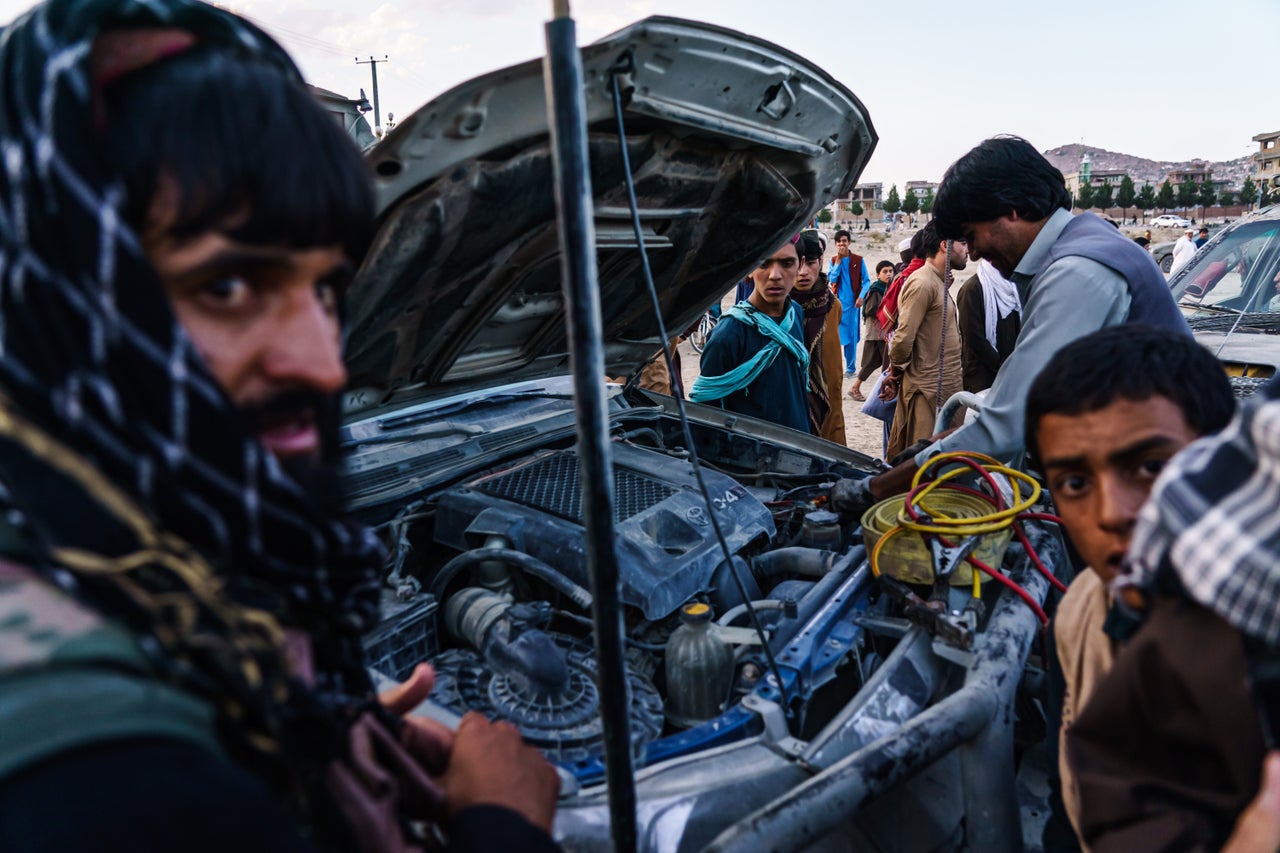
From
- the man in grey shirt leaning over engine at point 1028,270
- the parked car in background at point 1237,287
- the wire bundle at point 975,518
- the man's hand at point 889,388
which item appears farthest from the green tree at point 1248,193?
the wire bundle at point 975,518

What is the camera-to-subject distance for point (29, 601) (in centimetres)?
59

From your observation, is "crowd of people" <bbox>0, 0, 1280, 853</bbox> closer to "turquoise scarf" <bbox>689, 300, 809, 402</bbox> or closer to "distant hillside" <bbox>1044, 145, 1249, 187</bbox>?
"turquoise scarf" <bbox>689, 300, 809, 402</bbox>

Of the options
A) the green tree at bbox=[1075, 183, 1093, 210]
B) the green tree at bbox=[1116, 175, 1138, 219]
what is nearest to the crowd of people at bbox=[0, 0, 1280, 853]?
the green tree at bbox=[1075, 183, 1093, 210]

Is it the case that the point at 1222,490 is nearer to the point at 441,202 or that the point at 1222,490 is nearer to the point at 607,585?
the point at 607,585

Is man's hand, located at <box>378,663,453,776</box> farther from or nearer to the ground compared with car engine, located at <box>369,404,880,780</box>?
farther from the ground

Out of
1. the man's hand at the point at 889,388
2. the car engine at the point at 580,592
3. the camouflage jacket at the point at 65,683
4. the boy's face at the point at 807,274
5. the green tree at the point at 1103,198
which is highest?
the green tree at the point at 1103,198

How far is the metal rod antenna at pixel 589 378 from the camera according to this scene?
38.2 inches

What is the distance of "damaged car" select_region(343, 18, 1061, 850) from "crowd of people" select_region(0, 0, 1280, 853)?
2.00 ft

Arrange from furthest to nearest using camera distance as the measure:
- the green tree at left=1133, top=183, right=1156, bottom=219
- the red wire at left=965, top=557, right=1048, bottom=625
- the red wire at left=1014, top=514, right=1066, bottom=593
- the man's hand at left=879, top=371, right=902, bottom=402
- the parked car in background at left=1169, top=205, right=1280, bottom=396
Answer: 1. the green tree at left=1133, top=183, right=1156, bottom=219
2. the man's hand at left=879, top=371, right=902, bottom=402
3. the parked car in background at left=1169, top=205, right=1280, bottom=396
4. the red wire at left=1014, top=514, right=1066, bottom=593
5. the red wire at left=965, top=557, right=1048, bottom=625

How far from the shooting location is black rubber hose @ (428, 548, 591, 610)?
7.10 feet

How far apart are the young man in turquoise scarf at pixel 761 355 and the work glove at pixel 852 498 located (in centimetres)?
120

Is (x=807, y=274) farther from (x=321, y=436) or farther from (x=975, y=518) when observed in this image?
(x=321, y=436)

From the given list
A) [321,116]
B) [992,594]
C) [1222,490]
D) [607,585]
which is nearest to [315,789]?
→ [607,585]

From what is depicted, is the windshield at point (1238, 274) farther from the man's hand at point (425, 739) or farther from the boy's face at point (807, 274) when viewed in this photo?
the man's hand at point (425, 739)
